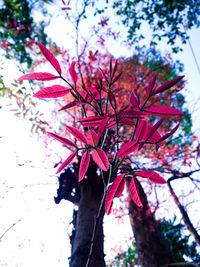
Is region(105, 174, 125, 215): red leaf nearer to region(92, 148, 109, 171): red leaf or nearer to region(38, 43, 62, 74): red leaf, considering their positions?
region(92, 148, 109, 171): red leaf

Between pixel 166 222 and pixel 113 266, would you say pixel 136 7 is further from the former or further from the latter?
pixel 113 266

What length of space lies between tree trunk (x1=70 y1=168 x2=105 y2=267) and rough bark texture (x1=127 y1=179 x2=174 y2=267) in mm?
1669

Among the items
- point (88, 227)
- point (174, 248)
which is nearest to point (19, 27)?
point (88, 227)

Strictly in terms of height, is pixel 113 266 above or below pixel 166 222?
below

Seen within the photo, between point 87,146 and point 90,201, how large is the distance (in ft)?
7.59

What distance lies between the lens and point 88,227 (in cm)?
232

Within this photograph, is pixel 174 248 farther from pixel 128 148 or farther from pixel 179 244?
pixel 128 148

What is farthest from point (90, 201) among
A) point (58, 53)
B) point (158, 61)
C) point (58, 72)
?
point (158, 61)

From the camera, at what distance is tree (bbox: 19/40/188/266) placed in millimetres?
744

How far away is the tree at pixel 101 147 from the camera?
744 millimetres

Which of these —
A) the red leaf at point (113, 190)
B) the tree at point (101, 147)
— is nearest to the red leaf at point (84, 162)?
the tree at point (101, 147)

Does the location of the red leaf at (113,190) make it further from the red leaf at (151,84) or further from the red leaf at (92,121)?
the red leaf at (151,84)

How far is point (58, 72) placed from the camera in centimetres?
77

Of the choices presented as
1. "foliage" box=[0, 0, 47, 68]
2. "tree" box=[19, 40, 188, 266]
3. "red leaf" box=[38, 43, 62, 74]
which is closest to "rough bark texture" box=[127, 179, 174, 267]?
"tree" box=[19, 40, 188, 266]
